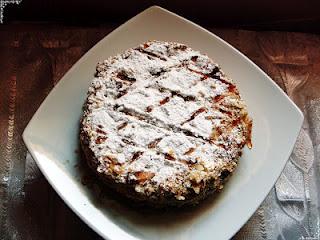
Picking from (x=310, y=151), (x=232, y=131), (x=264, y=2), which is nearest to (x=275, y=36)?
(x=264, y=2)

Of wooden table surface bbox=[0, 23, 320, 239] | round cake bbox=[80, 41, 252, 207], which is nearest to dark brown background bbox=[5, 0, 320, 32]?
wooden table surface bbox=[0, 23, 320, 239]

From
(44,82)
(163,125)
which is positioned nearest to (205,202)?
(163,125)

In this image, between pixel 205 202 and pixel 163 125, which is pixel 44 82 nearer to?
pixel 163 125

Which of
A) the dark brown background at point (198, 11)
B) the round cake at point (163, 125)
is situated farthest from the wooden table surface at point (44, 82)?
the round cake at point (163, 125)

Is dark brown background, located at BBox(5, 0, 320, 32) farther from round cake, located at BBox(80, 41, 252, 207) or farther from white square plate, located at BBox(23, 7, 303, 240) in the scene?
round cake, located at BBox(80, 41, 252, 207)

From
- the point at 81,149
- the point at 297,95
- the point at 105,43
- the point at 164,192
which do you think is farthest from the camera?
the point at 297,95

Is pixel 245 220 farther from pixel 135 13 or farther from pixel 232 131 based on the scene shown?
pixel 135 13
